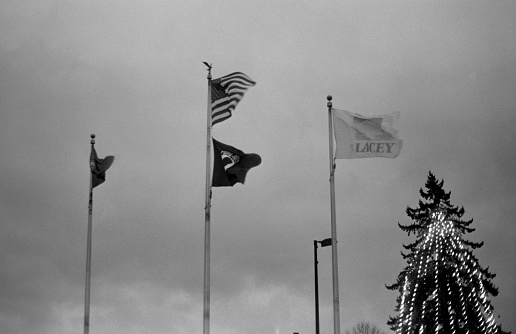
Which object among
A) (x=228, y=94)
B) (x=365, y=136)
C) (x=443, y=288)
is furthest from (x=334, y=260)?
(x=443, y=288)

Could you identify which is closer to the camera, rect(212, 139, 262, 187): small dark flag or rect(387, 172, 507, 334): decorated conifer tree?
rect(212, 139, 262, 187): small dark flag

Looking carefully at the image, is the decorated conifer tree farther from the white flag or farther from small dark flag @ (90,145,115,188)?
small dark flag @ (90,145,115,188)

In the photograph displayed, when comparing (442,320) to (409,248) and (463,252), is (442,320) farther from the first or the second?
(409,248)

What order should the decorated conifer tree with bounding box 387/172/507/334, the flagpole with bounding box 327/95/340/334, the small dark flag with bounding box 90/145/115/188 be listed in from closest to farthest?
the flagpole with bounding box 327/95/340/334 → the small dark flag with bounding box 90/145/115/188 → the decorated conifer tree with bounding box 387/172/507/334

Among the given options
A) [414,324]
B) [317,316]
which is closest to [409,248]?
[414,324]

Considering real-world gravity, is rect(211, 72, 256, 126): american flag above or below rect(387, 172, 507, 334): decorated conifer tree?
above

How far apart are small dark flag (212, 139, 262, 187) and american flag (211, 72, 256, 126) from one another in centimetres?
119

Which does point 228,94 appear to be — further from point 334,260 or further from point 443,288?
point 443,288

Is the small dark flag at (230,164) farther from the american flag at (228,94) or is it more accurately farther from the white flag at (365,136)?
the white flag at (365,136)

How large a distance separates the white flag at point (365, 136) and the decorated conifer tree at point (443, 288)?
1080 cm

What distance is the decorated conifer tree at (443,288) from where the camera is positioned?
37438 millimetres

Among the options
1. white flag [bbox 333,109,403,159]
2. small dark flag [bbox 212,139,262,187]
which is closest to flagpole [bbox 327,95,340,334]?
white flag [bbox 333,109,403,159]

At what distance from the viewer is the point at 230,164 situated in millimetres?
27219

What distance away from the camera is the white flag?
87.0ft
